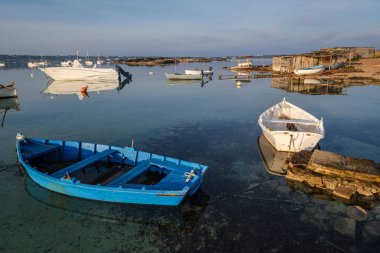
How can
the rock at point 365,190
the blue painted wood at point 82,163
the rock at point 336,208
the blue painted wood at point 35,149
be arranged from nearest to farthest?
the rock at point 336,208 → the rock at point 365,190 → the blue painted wood at point 82,163 → the blue painted wood at point 35,149

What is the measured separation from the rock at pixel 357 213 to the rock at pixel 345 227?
0.25 metres

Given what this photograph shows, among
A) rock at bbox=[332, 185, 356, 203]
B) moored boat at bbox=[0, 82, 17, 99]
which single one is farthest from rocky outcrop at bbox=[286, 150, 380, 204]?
moored boat at bbox=[0, 82, 17, 99]

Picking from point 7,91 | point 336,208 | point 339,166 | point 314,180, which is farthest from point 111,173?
point 7,91

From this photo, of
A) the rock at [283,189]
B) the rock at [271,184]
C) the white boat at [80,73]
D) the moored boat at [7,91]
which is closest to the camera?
the rock at [283,189]

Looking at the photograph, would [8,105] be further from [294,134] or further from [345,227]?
[345,227]

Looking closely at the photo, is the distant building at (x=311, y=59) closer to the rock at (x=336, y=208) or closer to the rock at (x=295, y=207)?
the rock at (x=336, y=208)

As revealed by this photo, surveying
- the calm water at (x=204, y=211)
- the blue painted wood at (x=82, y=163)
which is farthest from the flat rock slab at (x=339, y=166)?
the blue painted wood at (x=82, y=163)

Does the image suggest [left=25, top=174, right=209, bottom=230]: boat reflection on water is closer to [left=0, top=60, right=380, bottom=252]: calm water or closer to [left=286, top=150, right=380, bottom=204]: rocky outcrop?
[left=0, top=60, right=380, bottom=252]: calm water

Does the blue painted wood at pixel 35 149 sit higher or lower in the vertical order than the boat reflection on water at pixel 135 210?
higher

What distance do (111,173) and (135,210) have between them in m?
2.39

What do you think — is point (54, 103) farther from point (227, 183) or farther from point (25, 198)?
point (227, 183)

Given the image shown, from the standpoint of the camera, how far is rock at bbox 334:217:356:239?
7791mm

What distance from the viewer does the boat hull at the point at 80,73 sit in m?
50.2

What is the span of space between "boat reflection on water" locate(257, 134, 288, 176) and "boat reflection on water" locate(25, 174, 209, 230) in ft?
13.2
